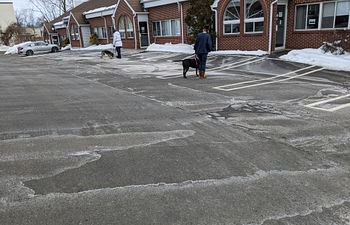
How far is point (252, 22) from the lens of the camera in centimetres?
1811

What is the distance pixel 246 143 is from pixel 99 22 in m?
33.0

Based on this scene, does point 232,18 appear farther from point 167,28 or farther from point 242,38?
point 167,28

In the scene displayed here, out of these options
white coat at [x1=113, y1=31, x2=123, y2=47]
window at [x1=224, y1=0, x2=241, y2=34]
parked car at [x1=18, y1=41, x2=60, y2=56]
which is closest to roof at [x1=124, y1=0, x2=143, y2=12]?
white coat at [x1=113, y1=31, x2=123, y2=47]

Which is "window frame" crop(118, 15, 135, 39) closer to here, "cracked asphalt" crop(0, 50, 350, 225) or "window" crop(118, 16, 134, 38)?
"window" crop(118, 16, 134, 38)

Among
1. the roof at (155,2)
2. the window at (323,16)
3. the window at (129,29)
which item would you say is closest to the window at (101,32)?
the window at (129,29)

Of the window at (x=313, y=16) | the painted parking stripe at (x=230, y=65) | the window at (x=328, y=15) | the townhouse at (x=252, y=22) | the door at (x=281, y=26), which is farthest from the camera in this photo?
the door at (x=281, y=26)

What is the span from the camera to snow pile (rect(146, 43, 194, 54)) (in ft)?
73.9

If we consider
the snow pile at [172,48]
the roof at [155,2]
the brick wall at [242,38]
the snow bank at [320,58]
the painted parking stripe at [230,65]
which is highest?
the roof at [155,2]

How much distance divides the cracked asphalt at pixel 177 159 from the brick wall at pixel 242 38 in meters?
9.22

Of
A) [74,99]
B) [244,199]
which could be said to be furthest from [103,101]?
[244,199]

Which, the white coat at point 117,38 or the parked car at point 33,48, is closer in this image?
the white coat at point 117,38

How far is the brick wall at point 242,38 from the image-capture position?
1716 centimetres

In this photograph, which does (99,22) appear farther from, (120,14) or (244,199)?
(244,199)

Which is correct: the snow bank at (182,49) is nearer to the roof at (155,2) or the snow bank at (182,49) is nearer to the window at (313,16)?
the window at (313,16)
